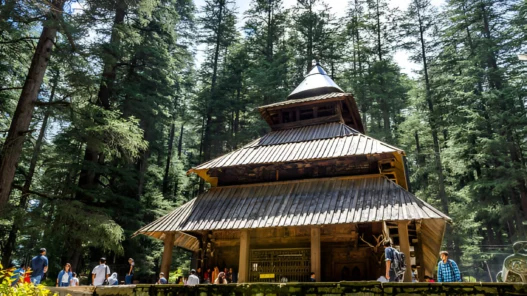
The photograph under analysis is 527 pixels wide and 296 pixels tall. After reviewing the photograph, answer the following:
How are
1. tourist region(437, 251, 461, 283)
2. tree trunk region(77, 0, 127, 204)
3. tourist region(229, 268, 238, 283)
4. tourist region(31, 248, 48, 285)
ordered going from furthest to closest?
tree trunk region(77, 0, 127, 204), tourist region(229, 268, 238, 283), tourist region(31, 248, 48, 285), tourist region(437, 251, 461, 283)

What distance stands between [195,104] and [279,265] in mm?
25185

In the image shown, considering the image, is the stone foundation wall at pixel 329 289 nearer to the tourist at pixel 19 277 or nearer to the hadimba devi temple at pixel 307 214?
the tourist at pixel 19 277

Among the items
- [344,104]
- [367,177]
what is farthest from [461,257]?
[367,177]

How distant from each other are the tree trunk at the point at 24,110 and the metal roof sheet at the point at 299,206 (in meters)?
4.55

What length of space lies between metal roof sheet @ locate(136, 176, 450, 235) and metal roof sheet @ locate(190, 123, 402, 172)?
1.00 meters

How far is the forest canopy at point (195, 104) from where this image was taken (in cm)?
1442

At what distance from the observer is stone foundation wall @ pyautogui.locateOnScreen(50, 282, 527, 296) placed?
4879 millimetres

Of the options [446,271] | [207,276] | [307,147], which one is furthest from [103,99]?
[446,271]

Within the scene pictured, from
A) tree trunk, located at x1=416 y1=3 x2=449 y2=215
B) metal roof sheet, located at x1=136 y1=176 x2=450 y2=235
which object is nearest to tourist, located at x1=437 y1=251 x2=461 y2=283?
metal roof sheet, located at x1=136 y1=176 x2=450 y2=235

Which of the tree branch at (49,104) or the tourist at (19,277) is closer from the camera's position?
the tourist at (19,277)

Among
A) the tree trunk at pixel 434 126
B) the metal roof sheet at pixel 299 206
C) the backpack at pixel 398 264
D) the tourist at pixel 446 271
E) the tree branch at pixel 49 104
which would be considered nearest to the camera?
the tourist at pixel 446 271

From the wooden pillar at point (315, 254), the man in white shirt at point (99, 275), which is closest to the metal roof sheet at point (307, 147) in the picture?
the wooden pillar at point (315, 254)

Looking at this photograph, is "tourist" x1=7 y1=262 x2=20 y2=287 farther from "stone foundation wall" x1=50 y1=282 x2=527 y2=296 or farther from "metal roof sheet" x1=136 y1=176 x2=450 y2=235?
"metal roof sheet" x1=136 y1=176 x2=450 y2=235

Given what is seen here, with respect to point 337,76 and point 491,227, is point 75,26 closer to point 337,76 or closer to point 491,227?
point 337,76
